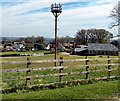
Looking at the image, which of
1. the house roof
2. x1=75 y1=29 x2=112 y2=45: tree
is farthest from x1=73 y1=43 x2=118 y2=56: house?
x1=75 y1=29 x2=112 y2=45: tree

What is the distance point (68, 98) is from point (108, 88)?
260 centimetres

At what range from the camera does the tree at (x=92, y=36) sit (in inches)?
3866

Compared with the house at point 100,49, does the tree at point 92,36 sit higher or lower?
higher

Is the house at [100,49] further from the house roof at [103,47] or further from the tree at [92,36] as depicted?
the tree at [92,36]

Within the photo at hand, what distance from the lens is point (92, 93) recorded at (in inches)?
305

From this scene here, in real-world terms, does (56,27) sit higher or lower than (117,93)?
higher

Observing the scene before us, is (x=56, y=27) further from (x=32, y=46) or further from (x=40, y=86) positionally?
(x=32, y=46)

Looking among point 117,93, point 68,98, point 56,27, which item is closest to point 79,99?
point 68,98

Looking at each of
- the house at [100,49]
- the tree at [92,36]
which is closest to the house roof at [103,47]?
the house at [100,49]

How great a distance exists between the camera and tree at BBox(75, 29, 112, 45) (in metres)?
98.2

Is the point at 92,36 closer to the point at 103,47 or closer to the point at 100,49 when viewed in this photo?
the point at 103,47

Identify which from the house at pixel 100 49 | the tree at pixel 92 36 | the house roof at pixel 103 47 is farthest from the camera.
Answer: the tree at pixel 92 36

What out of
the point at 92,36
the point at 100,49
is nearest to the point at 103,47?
the point at 100,49

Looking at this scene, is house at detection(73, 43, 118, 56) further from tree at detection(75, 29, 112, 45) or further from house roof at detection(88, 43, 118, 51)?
tree at detection(75, 29, 112, 45)
